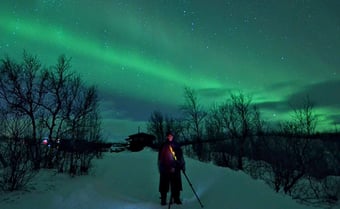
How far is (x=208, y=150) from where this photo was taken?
34.2 meters

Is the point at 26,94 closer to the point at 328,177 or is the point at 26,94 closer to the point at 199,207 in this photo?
the point at 199,207

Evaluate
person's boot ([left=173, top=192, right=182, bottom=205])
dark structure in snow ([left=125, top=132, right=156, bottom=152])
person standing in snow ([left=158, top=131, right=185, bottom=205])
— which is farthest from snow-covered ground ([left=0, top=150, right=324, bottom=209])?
dark structure in snow ([left=125, top=132, right=156, bottom=152])

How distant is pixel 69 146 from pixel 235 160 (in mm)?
22852

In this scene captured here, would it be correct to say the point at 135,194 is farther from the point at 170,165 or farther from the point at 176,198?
the point at 170,165

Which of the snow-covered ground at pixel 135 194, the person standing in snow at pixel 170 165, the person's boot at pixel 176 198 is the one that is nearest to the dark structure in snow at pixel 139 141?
the snow-covered ground at pixel 135 194

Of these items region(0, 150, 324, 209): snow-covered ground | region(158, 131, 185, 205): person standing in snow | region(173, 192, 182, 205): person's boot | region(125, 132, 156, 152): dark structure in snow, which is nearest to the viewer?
Result: region(0, 150, 324, 209): snow-covered ground

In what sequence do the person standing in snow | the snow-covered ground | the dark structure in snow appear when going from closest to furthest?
the snow-covered ground
the person standing in snow
the dark structure in snow

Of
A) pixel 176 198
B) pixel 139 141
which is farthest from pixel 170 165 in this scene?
pixel 139 141

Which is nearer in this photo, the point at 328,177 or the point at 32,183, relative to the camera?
the point at 32,183

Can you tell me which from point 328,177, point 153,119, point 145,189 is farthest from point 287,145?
point 153,119

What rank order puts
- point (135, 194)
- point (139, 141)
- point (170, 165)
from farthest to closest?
1. point (139, 141)
2. point (135, 194)
3. point (170, 165)

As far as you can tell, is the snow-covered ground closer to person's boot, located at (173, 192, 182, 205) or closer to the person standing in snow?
person's boot, located at (173, 192, 182, 205)

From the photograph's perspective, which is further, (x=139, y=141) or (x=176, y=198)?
(x=139, y=141)

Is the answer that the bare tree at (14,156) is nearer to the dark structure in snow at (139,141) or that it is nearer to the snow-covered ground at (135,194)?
the snow-covered ground at (135,194)
